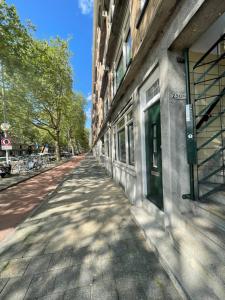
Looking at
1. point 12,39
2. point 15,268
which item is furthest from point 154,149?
point 12,39

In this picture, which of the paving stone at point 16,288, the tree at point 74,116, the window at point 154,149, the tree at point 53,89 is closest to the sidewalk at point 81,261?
the paving stone at point 16,288

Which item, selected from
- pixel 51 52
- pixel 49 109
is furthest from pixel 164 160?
pixel 49 109

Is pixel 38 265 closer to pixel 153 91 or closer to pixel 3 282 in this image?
pixel 3 282

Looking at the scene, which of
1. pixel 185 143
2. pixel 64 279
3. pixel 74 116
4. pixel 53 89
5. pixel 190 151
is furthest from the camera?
pixel 74 116

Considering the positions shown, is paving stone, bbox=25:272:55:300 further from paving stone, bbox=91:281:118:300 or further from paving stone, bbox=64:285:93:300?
paving stone, bbox=91:281:118:300

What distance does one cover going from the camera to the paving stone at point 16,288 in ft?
7.39

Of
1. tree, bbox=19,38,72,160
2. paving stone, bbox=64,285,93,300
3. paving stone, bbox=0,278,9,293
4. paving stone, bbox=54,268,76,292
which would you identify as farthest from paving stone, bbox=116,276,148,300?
tree, bbox=19,38,72,160

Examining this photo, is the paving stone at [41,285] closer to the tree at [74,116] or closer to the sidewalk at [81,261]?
the sidewalk at [81,261]

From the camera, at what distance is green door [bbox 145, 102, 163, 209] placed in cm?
388

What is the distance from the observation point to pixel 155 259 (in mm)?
2830

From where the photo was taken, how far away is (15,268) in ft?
9.23

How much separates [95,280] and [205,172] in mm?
2549

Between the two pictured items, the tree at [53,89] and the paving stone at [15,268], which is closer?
the paving stone at [15,268]

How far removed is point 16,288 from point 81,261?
91cm
